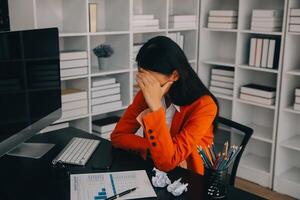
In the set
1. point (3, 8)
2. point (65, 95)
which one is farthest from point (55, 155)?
point (3, 8)

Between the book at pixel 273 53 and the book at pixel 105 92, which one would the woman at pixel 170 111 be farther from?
the book at pixel 273 53

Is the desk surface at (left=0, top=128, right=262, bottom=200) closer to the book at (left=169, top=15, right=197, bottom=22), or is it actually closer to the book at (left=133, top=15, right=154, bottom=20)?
the book at (left=133, top=15, right=154, bottom=20)

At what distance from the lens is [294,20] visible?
282 cm

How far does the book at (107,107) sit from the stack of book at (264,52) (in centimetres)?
117

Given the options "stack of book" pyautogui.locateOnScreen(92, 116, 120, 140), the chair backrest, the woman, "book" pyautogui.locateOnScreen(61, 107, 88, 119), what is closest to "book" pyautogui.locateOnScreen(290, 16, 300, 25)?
the chair backrest

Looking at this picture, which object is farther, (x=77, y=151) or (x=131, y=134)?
(x=131, y=134)

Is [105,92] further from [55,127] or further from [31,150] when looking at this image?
[31,150]

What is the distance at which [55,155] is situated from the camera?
176 cm

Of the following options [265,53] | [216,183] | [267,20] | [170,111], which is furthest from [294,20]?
[216,183]

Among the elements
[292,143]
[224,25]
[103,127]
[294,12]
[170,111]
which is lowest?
[292,143]

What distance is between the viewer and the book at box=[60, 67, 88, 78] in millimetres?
2646

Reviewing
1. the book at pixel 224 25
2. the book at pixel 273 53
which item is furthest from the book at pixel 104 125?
the book at pixel 273 53

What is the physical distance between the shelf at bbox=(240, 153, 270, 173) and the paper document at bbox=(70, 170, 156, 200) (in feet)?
6.55

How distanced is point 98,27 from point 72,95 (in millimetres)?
696
